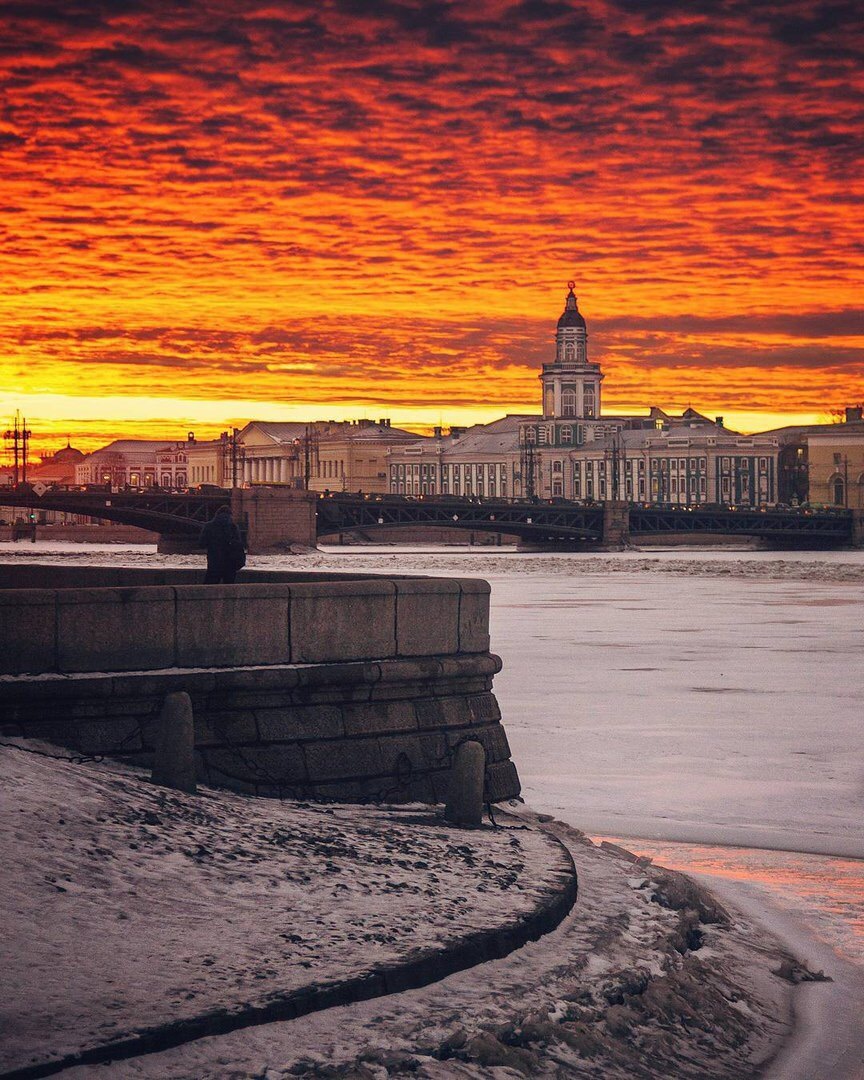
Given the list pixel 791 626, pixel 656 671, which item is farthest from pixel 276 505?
pixel 656 671

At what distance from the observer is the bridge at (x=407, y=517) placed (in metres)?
83.5

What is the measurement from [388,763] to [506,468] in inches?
5764

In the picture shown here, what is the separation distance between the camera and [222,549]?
1380cm

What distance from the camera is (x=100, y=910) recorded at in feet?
25.0

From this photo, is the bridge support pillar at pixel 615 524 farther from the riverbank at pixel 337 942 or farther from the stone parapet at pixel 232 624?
the riverbank at pixel 337 942

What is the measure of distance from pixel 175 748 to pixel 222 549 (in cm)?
429

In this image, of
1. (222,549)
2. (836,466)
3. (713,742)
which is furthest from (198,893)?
(836,466)

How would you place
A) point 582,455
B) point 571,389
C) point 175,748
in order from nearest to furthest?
point 175,748 → point 582,455 → point 571,389

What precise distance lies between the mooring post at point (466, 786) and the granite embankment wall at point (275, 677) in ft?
1.50

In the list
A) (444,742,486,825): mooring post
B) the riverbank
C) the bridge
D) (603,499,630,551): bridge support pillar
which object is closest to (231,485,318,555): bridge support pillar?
the bridge

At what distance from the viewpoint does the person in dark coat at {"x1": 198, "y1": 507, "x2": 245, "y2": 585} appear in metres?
13.8

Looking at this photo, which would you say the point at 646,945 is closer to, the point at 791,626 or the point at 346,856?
the point at 346,856

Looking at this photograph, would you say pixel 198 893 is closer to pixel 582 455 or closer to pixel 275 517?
pixel 275 517

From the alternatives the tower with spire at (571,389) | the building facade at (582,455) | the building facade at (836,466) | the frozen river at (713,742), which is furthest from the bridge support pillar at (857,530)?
the tower with spire at (571,389)
